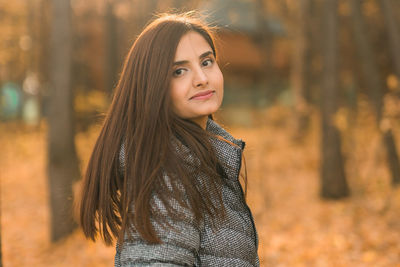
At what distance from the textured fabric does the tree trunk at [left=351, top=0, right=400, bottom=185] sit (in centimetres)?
637

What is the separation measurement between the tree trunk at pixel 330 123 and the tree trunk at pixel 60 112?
4421 millimetres

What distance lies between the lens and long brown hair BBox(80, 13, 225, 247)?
1535 mm

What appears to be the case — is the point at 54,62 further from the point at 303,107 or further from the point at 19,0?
the point at 19,0

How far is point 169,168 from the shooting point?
1.57m

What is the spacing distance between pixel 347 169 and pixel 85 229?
25.6ft

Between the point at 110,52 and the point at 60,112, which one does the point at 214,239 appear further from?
the point at 110,52

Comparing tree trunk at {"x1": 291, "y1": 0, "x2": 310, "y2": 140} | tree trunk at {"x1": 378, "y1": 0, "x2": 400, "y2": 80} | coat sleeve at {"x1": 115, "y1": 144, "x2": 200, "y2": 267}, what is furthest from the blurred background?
coat sleeve at {"x1": 115, "y1": 144, "x2": 200, "y2": 267}

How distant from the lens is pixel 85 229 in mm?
1833

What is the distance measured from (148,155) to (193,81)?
→ 376mm

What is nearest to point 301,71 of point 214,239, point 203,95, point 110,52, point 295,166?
point 295,166

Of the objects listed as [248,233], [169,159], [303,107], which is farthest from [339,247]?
[303,107]

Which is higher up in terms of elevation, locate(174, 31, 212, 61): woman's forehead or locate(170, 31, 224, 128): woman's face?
locate(174, 31, 212, 61): woman's forehead

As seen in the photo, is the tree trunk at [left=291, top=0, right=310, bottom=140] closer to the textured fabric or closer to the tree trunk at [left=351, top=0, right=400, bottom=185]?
the tree trunk at [left=351, top=0, right=400, bottom=185]

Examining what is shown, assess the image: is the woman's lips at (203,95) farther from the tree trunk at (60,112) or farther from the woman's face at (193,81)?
the tree trunk at (60,112)
